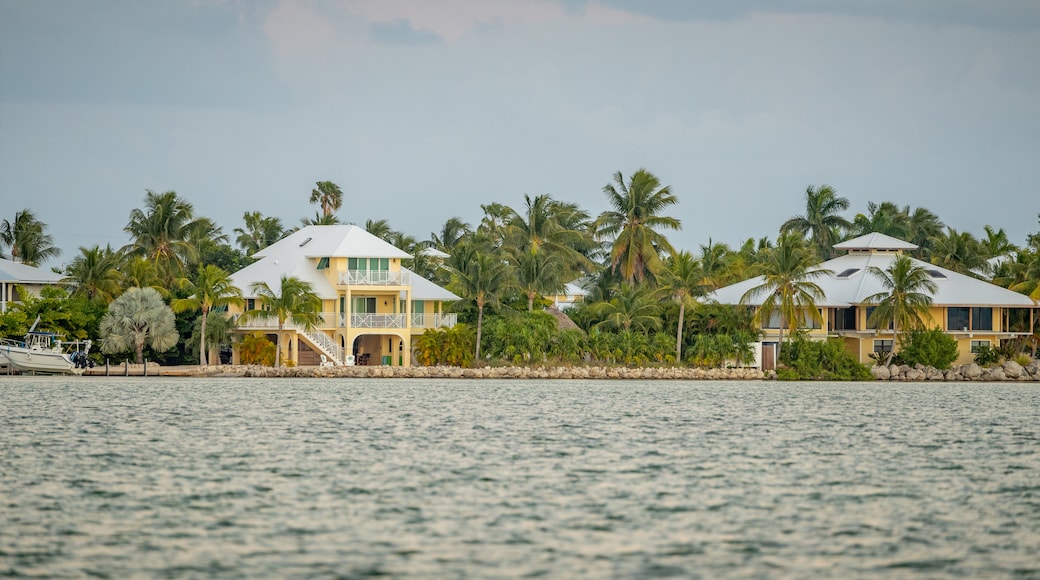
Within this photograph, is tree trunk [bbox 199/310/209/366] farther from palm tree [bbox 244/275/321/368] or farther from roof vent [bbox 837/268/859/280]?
roof vent [bbox 837/268/859/280]

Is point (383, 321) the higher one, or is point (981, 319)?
point (981, 319)

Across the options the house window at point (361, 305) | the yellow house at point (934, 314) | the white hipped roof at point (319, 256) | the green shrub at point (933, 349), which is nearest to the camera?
the white hipped roof at point (319, 256)

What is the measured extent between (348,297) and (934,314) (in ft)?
94.5

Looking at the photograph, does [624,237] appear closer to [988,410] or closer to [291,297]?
[291,297]

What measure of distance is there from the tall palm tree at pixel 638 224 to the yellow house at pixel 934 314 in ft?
14.3

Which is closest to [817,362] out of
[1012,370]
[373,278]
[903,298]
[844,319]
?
[844,319]

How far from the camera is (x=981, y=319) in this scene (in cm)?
6831

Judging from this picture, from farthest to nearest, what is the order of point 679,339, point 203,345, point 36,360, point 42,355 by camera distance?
point 679,339, point 203,345, point 36,360, point 42,355

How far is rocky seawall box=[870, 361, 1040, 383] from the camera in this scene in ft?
216

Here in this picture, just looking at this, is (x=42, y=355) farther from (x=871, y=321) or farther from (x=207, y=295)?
(x=871, y=321)

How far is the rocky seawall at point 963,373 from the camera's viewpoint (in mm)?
65750

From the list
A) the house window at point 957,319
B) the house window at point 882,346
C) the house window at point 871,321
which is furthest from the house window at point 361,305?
the house window at point 957,319

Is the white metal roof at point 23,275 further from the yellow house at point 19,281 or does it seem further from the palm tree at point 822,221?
the palm tree at point 822,221

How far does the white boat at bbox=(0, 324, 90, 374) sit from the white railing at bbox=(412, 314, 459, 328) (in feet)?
49.5
